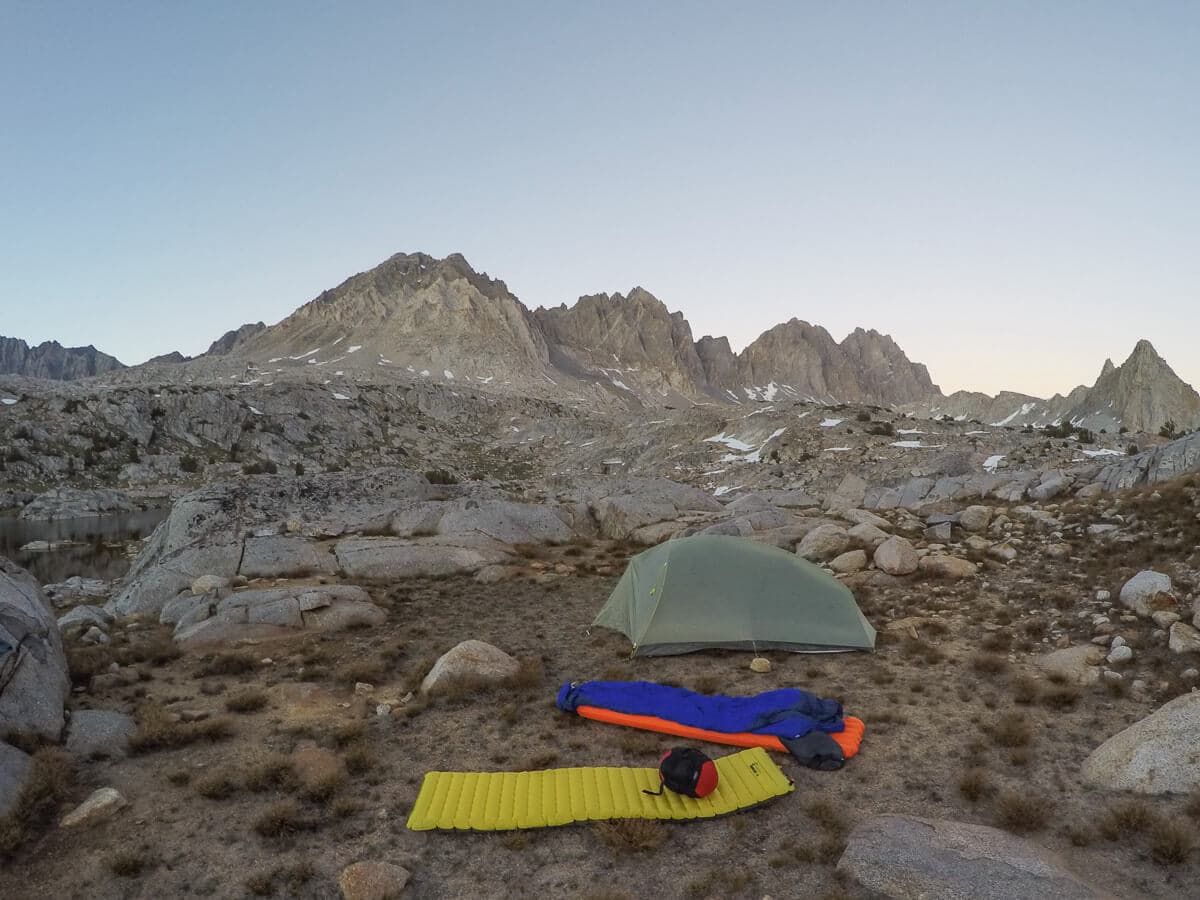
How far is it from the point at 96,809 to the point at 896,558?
16567 mm

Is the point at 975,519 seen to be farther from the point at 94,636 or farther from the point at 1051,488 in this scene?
the point at 94,636

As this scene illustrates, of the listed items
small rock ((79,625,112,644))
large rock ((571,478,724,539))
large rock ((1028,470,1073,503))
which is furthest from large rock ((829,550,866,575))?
small rock ((79,625,112,644))

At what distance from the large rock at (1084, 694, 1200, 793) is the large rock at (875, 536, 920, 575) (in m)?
8.93

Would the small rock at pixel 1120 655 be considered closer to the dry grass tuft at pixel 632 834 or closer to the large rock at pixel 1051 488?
the dry grass tuft at pixel 632 834

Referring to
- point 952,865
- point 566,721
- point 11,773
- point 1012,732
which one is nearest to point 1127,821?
point 1012,732

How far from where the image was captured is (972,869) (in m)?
5.84

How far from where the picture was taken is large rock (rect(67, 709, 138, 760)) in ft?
28.4

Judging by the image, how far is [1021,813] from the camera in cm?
683

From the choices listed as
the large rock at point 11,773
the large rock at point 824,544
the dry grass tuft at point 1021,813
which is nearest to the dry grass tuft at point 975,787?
the dry grass tuft at point 1021,813

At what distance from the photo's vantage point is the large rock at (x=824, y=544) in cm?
1881

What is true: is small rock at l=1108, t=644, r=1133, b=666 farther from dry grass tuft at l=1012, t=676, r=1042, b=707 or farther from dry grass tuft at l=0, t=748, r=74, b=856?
dry grass tuft at l=0, t=748, r=74, b=856

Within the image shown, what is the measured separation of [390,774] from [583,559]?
13996 millimetres

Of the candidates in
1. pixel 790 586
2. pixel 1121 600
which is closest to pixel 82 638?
pixel 790 586

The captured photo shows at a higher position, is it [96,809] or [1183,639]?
[1183,639]
